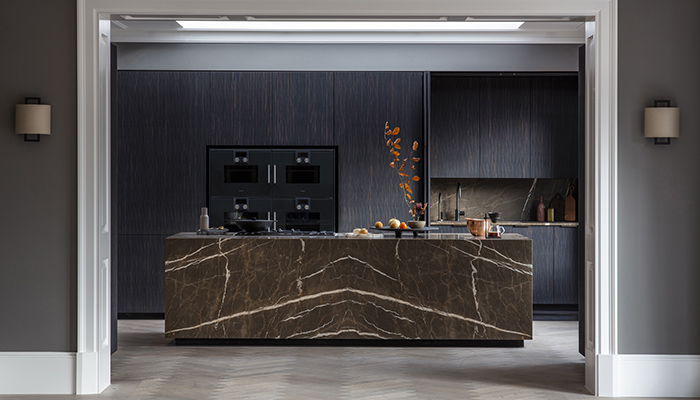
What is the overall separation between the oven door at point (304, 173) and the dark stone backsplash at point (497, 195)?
4.41 ft

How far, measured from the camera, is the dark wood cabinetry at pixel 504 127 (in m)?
6.55

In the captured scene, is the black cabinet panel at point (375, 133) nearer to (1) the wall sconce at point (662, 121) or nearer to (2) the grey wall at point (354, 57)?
(2) the grey wall at point (354, 57)

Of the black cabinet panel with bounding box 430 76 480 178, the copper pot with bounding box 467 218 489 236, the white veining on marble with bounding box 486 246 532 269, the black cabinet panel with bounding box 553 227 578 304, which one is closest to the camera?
the white veining on marble with bounding box 486 246 532 269

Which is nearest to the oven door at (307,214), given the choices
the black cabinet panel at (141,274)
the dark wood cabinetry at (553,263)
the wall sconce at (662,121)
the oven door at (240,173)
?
the oven door at (240,173)

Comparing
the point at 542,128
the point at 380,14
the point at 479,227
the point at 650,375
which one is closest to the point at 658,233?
the point at 650,375

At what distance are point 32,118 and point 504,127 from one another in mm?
4462

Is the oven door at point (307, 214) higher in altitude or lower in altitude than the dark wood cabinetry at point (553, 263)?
higher

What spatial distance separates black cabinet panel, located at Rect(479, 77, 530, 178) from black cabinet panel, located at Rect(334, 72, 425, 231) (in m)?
0.81

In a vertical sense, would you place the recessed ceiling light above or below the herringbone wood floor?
above

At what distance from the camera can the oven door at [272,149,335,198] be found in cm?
623

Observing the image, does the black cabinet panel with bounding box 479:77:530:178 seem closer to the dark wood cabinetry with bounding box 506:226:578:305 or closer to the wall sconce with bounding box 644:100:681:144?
the dark wood cabinetry with bounding box 506:226:578:305

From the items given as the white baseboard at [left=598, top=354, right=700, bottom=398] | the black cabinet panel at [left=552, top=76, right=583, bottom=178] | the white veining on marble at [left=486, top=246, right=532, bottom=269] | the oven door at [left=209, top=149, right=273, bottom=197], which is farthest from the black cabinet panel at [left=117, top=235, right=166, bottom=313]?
the white baseboard at [left=598, top=354, right=700, bottom=398]

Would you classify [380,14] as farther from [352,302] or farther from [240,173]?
[240,173]

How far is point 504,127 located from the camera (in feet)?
21.7
